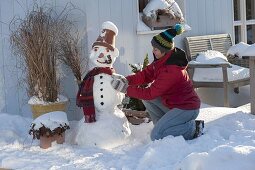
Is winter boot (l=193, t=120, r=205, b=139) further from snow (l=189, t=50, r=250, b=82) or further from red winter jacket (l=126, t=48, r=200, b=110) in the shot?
snow (l=189, t=50, r=250, b=82)

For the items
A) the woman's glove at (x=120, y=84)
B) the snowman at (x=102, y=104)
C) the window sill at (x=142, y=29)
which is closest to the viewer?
the woman's glove at (x=120, y=84)

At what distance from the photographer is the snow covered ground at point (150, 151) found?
3.86 metres

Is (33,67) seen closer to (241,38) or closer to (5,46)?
(5,46)

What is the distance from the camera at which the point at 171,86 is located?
5238 millimetres

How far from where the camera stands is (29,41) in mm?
6020

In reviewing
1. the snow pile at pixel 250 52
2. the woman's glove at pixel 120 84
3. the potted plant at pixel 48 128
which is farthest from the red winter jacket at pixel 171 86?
the snow pile at pixel 250 52

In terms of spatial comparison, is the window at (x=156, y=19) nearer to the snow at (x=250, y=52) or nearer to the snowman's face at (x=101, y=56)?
the snow at (x=250, y=52)

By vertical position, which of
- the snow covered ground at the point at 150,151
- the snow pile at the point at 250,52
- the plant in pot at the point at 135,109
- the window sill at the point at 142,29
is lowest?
the snow covered ground at the point at 150,151

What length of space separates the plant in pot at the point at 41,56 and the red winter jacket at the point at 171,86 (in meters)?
1.12

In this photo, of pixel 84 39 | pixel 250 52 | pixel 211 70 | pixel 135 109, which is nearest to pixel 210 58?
pixel 211 70

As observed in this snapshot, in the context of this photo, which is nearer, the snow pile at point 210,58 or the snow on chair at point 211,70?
the snow on chair at point 211,70

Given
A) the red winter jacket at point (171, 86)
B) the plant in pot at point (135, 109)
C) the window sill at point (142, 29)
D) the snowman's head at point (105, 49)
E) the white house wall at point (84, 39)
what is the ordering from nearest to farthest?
the red winter jacket at point (171, 86)
the snowman's head at point (105, 49)
the plant in pot at point (135, 109)
the white house wall at point (84, 39)
the window sill at point (142, 29)

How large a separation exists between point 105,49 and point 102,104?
60 cm

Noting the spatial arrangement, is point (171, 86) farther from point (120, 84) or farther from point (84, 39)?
point (84, 39)
